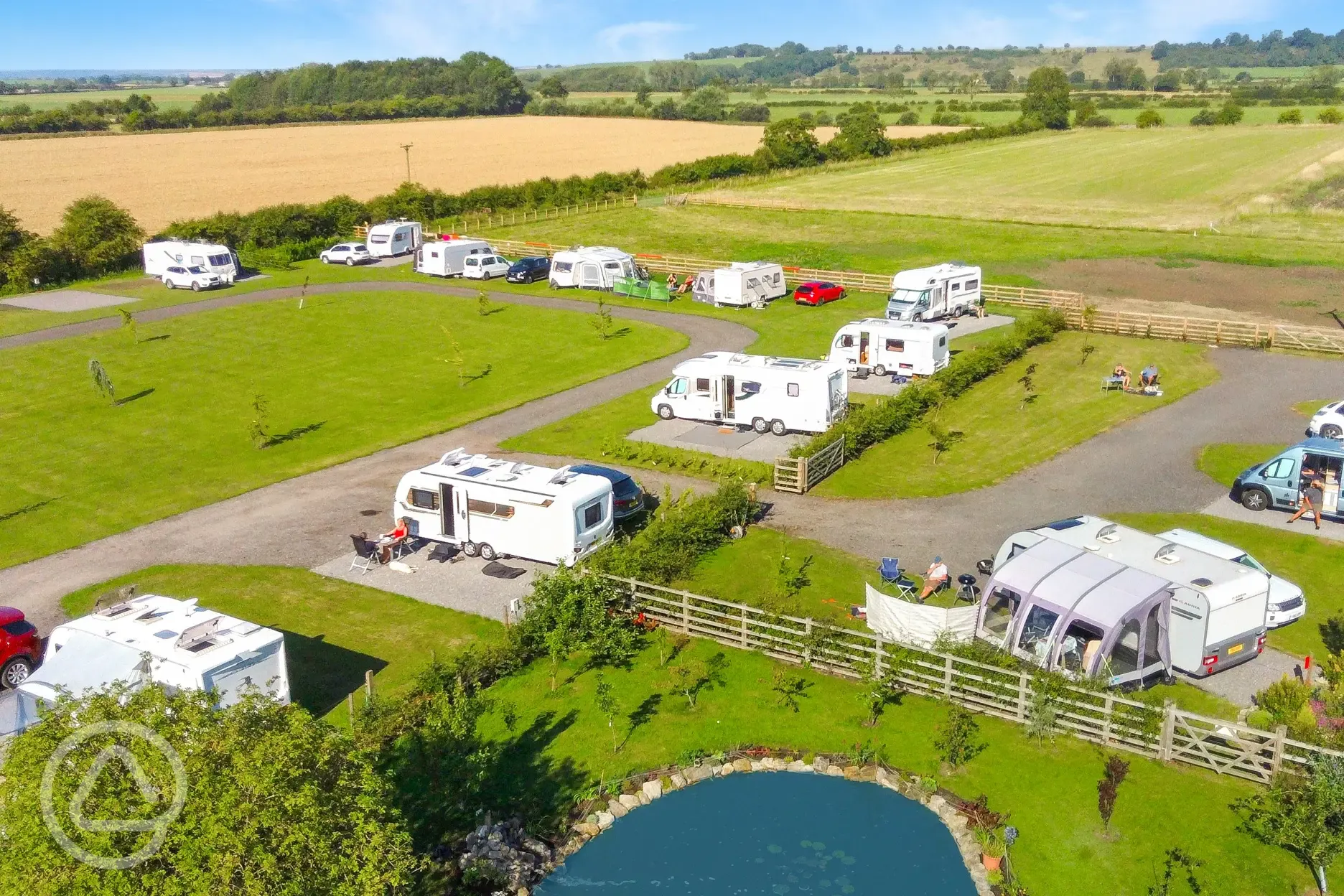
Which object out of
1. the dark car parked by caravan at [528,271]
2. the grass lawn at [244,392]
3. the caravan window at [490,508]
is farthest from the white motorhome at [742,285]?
the caravan window at [490,508]

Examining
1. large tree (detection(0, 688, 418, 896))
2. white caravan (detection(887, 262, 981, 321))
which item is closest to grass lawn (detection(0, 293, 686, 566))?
white caravan (detection(887, 262, 981, 321))

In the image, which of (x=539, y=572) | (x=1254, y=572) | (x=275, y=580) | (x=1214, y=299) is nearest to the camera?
(x=1254, y=572)

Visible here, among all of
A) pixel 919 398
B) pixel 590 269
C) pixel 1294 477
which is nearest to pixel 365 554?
pixel 919 398

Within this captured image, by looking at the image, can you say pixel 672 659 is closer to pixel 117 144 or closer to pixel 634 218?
pixel 634 218

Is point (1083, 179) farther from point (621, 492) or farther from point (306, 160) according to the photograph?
point (621, 492)

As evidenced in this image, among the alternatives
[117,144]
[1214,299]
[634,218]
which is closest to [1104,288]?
[1214,299]
